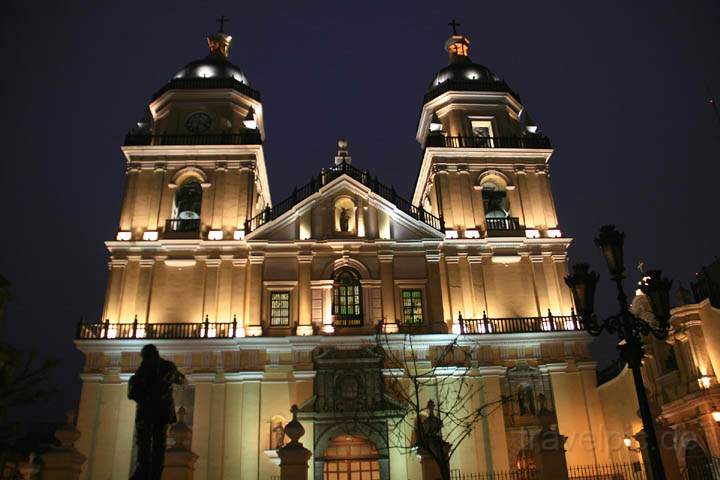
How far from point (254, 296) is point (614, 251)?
17.5 metres

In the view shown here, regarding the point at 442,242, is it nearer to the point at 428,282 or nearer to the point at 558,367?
the point at 428,282

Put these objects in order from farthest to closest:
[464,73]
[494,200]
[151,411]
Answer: [464,73]
[494,200]
[151,411]

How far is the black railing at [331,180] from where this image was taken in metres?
27.8

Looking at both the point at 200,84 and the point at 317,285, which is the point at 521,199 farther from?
the point at 200,84

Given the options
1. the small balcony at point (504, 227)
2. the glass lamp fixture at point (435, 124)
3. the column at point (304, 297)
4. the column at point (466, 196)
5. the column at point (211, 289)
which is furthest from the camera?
the glass lamp fixture at point (435, 124)

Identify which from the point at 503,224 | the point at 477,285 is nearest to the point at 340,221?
the point at 477,285

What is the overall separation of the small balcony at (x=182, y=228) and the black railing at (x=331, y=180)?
2.31m

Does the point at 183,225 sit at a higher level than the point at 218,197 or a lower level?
lower

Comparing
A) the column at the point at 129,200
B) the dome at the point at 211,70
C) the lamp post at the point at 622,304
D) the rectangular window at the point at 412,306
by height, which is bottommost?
the lamp post at the point at 622,304

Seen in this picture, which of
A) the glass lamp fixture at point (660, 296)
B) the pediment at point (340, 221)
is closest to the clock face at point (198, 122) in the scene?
the pediment at point (340, 221)

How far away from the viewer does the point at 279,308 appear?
85.1 ft

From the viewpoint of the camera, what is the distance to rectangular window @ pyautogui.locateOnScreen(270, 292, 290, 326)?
25.7m

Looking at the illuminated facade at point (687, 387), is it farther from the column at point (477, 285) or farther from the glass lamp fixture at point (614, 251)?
the glass lamp fixture at point (614, 251)

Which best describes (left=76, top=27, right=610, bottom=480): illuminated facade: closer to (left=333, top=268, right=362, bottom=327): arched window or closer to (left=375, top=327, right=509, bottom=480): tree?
(left=333, top=268, right=362, bottom=327): arched window
